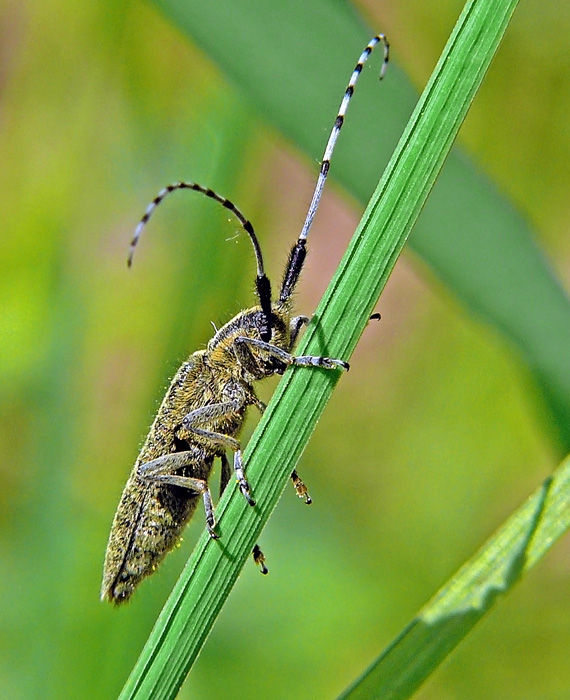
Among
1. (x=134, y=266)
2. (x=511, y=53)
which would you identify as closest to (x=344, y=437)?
(x=134, y=266)

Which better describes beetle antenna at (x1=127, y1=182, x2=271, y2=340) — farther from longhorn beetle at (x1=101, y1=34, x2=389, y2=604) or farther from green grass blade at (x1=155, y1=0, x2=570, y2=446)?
green grass blade at (x1=155, y1=0, x2=570, y2=446)

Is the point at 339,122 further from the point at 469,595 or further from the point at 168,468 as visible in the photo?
the point at 168,468

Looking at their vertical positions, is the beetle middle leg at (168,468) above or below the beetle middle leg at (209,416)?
below

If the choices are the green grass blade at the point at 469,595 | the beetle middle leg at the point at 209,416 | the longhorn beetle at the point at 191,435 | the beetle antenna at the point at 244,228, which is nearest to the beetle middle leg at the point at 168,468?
the longhorn beetle at the point at 191,435

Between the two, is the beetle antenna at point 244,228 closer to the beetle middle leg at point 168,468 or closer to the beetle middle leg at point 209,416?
the beetle middle leg at point 209,416

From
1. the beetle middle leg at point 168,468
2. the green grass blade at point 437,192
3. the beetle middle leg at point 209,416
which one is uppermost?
the green grass blade at point 437,192

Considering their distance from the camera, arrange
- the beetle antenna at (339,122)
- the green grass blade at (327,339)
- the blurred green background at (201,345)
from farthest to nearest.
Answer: the blurred green background at (201,345) < the beetle antenna at (339,122) < the green grass blade at (327,339)
